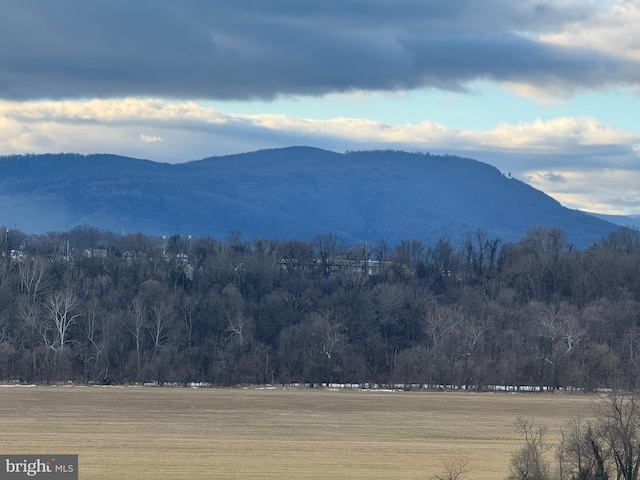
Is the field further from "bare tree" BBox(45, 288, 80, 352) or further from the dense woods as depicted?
"bare tree" BBox(45, 288, 80, 352)

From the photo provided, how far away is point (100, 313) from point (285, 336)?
2281 cm

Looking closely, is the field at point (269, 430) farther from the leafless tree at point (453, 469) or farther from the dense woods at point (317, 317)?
the dense woods at point (317, 317)

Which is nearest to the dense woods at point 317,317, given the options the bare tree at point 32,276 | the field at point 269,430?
the bare tree at point 32,276

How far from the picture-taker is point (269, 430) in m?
72.3

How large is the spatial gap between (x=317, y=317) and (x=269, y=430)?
57.0 m

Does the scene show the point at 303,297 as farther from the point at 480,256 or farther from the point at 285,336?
the point at 480,256

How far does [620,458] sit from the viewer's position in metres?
48.0

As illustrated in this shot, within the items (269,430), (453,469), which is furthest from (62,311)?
(453,469)

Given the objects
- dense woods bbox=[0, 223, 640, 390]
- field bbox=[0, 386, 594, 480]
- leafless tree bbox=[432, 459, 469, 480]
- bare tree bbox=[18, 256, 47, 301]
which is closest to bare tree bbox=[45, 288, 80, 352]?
dense woods bbox=[0, 223, 640, 390]

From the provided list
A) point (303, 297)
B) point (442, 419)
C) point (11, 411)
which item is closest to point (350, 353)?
point (303, 297)

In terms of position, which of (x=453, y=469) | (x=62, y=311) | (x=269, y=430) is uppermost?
(x=62, y=311)

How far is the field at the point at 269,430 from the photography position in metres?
55.4

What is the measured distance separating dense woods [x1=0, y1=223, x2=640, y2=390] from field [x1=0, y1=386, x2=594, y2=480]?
29.0ft

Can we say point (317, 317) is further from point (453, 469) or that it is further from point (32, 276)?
point (453, 469)
